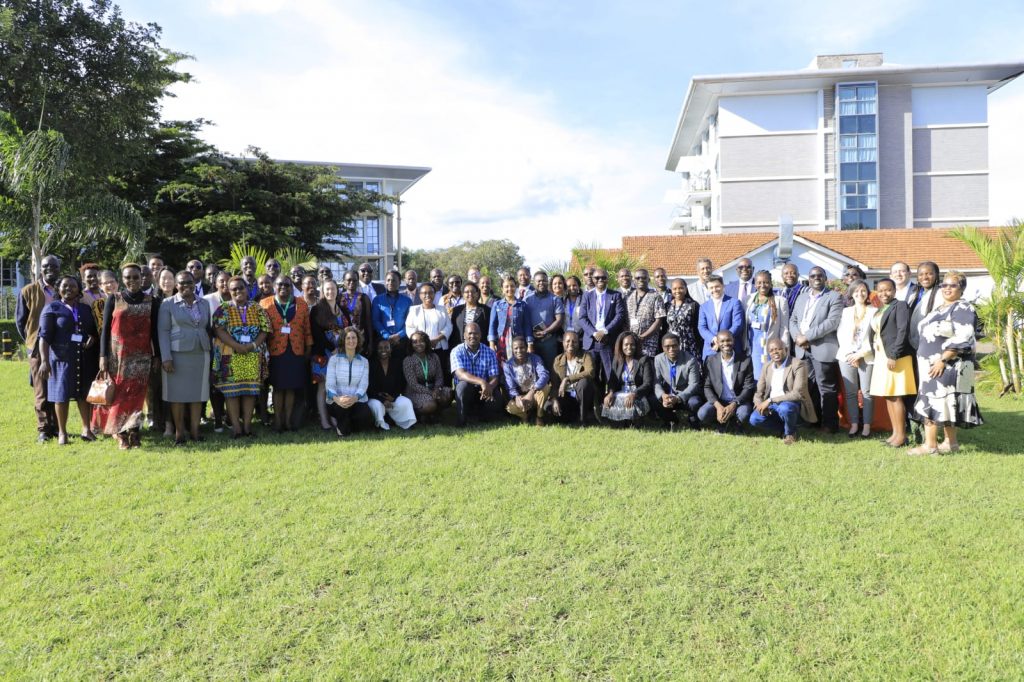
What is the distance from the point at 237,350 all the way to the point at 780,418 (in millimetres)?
6066

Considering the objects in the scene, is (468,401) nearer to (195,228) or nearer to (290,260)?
(290,260)

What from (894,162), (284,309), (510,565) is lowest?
(510,565)

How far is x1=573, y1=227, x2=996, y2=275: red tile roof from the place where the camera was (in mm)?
31281

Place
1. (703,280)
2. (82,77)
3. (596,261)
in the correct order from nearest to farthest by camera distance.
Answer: (703,280)
(596,261)
(82,77)

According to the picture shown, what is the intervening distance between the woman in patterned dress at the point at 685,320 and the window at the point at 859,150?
41.5 metres

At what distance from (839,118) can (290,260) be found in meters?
41.5

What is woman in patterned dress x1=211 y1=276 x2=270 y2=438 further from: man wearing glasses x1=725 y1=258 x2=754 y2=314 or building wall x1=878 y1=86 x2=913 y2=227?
building wall x1=878 y1=86 x2=913 y2=227

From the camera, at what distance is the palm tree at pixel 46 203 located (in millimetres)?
13781

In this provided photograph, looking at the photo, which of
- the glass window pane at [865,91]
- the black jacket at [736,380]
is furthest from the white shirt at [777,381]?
the glass window pane at [865,91]

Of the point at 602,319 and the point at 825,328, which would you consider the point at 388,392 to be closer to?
the point at 602,319

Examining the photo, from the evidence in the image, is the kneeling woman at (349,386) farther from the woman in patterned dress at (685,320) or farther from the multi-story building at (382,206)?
the multi-story building at (382,206)

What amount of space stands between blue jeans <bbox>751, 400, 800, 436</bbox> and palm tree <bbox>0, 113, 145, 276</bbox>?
14314mm

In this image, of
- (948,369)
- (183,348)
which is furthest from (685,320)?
(183,348)

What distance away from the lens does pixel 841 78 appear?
44.2 meters
